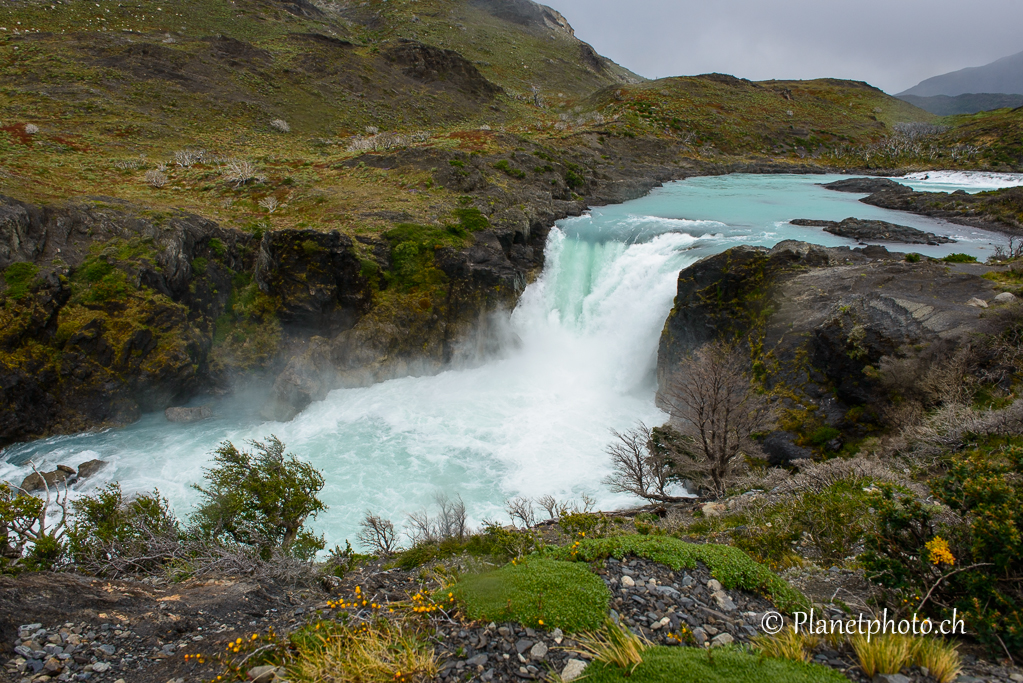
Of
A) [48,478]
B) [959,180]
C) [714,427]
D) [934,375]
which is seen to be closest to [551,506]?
[714,427]

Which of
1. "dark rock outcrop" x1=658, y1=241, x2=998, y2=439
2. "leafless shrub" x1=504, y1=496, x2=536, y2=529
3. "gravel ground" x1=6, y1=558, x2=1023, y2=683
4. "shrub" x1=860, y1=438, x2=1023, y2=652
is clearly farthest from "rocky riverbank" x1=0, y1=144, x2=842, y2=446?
"shrub" x1=860, y1=438, x2=1023, y2=652

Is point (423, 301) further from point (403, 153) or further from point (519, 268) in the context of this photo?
point (403, 153)

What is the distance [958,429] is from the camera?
10430 millimetres

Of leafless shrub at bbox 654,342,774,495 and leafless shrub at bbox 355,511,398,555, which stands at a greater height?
leafless shrub at bbox 654,342,774,495

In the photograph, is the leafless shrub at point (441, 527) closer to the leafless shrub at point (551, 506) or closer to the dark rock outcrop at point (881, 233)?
the leafless shrub at point (551, 506)

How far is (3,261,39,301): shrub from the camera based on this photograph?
2039 cm

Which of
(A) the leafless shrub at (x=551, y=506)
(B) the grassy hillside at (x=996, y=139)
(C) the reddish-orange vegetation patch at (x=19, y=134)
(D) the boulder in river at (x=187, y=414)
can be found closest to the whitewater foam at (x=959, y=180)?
(B) the grassy hillside at (x=996, y=139)

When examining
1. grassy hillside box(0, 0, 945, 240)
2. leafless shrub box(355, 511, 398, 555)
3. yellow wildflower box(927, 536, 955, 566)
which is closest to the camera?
yellow wildflower box(927, 536, 955, 566)

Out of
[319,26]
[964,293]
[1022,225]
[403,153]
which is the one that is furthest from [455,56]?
[964,293]

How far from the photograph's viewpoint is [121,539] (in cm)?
1065

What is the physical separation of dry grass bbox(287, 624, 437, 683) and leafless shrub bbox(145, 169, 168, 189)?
111 ft

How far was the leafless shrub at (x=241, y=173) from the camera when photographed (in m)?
31.8

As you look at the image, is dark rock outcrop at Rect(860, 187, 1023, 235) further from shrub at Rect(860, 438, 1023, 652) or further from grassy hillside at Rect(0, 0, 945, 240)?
shrub at Rect(860, 438, 1023, 652)

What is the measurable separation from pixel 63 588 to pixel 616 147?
57036 millimetres
